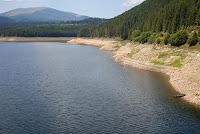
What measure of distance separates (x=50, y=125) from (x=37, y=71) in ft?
182

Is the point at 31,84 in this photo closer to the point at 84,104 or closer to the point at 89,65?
the point at 84,104

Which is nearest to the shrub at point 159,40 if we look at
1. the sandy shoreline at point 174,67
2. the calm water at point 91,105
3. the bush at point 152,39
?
the bush at point 152,39

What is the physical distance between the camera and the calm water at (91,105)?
52469 mm

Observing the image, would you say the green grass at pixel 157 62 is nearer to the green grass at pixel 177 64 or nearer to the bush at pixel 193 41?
the green grass at pixel 177 64

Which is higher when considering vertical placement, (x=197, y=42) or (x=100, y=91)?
(x=197, y=42)

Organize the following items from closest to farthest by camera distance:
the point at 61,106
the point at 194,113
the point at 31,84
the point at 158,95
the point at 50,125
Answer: the point at 50,125 < the point at 194,113 < the point at 61,106 < the point at 158,95 < the point at 31,84

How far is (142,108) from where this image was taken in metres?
62.8

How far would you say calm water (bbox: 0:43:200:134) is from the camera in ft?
172

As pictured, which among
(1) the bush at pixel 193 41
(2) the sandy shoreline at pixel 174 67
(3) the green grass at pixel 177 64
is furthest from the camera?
(1) the bush at pixel 193 41

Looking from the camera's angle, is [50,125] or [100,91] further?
[100,91]

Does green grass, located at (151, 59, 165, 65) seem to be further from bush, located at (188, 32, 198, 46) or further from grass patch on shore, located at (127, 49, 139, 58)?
grass patch on shore, located at (127, 49, 139, 58)

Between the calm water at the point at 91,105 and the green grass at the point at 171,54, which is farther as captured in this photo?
the green grass at the point at 171,54

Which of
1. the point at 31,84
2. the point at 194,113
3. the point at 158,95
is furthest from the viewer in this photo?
the point at 31,84

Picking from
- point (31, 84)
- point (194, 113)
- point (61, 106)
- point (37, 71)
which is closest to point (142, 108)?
point (194, 113)
